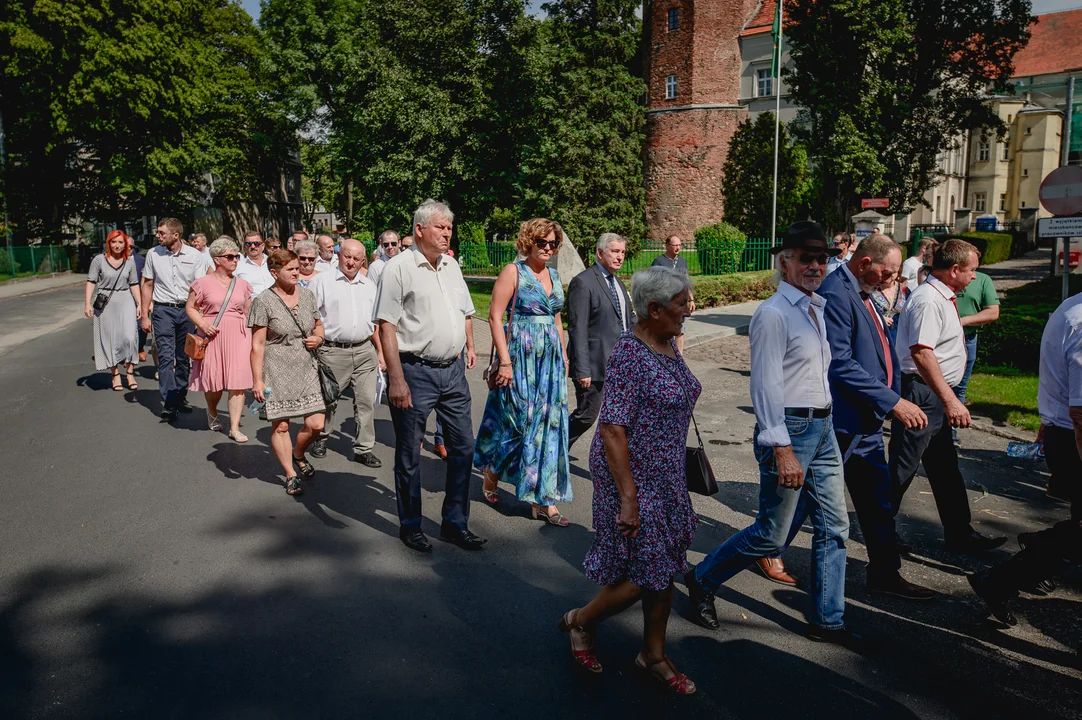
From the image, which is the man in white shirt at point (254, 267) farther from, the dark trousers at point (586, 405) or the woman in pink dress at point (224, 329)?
the dark trousers at point (586, 405)

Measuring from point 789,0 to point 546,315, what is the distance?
1377 inches

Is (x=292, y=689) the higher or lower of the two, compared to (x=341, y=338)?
lower

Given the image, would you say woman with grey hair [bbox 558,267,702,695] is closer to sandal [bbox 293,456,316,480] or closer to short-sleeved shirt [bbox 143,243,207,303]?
sandal [bbox 293,456,316,480]

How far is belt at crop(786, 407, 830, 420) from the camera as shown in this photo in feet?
12.6

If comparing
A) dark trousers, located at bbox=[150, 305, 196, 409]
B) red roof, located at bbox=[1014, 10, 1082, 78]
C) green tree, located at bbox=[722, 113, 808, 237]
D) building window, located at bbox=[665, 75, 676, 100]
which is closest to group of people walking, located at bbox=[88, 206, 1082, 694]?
dark trousers, located at bbox=[150, 305, 196, 409]

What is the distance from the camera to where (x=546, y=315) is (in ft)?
19.0

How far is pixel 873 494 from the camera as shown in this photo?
4441mm

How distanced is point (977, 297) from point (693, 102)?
1520 inches

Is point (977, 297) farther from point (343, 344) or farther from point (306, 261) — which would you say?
point (306, 261)

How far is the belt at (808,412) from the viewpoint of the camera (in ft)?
12.6

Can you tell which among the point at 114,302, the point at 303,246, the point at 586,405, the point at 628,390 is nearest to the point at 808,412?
the point at 628,390

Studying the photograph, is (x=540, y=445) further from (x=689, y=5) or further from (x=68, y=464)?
(x=689, y=5)

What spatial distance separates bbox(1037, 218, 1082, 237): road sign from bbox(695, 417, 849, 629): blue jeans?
7115 mm

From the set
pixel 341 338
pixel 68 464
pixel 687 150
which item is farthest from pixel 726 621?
pixel 687 150
